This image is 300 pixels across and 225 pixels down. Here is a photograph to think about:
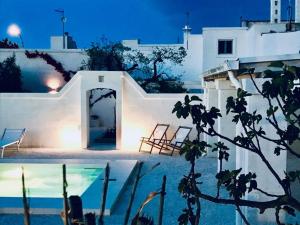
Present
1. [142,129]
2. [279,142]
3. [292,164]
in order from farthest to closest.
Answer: [142,129] → [292,164] → [279,142]

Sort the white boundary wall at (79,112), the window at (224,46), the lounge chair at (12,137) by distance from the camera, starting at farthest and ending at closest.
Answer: the window at (224,46)
the white boundary wall at (79,112)
the lounge chair at (12,137)

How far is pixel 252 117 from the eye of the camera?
3.19 meters

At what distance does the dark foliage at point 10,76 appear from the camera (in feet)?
71.6

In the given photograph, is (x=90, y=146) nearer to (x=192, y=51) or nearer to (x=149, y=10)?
(x=192, y=51)

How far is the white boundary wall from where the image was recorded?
17.7 m

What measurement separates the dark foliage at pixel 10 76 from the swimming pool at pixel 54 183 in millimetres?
8068

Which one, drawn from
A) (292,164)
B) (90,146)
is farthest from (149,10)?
(292,164)

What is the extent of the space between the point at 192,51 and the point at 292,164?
19324mm

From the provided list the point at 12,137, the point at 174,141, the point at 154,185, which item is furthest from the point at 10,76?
the point at 154,185

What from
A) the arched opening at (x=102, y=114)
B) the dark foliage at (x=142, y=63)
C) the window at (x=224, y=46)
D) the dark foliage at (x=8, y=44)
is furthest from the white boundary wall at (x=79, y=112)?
the window at (x=224, y=46)

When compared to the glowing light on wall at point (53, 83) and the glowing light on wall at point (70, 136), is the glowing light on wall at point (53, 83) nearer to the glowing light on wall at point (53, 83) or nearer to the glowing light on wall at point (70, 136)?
the glowing light on wall at point (53, 83)

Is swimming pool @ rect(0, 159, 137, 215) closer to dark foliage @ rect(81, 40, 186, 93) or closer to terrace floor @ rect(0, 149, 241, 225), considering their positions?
terrace floor @ rect(0, 149, 241, 225)

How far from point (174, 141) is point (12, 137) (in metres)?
5.82

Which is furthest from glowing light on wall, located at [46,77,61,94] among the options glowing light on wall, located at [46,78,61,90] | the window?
the window
